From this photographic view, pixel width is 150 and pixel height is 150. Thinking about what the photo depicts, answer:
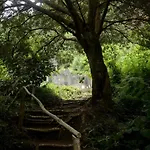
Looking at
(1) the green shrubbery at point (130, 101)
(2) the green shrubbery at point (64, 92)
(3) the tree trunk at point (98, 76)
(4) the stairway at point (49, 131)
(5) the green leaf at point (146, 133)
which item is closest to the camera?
(5) the green leaf at point (146, 133)

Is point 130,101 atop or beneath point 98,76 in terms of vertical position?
beneath

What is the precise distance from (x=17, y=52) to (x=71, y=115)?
12.3ft

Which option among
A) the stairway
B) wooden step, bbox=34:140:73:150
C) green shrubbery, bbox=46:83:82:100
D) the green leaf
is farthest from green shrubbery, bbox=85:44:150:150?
green shrubbery, bbox=46:83:82:100

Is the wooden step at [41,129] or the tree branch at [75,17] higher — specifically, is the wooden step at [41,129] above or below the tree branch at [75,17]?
below

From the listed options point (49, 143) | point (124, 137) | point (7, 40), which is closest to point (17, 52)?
point (7, 40)

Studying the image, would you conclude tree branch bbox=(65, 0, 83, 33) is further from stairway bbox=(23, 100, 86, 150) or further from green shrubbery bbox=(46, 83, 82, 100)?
green shrubbery bbox=(46, 83, 82, 100)

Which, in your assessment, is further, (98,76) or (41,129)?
(98,76)

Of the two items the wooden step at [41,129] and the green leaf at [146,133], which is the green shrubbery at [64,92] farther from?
the green leaf at [146,133]

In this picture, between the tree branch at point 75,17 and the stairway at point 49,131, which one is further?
the tree branch at point 75,17

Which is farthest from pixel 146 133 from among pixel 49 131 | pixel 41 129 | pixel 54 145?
pixel 41 129

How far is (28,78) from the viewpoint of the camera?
28.8 feet

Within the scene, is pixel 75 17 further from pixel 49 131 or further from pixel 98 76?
pixel 49 131

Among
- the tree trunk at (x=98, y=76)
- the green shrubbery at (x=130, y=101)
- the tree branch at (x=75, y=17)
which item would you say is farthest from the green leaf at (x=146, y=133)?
the tree branch at (x=75, y=17)

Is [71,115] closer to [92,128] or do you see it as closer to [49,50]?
[92,128]
